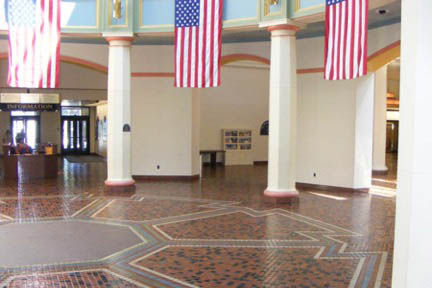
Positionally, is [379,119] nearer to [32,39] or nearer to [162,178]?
[162,178]

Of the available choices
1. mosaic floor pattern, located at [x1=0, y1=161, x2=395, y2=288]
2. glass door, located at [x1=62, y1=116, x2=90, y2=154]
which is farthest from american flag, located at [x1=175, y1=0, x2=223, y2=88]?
glass door, located at [x1=62, y1=116, x2=90, y2=154]

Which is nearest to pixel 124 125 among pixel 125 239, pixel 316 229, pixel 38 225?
pixel 38 225

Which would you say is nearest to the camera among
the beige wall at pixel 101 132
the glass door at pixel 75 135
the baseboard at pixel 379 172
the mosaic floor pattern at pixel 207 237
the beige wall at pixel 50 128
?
the mosaic floor pattern at pixel 207 237

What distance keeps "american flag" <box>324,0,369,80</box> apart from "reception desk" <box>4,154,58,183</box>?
410 inches

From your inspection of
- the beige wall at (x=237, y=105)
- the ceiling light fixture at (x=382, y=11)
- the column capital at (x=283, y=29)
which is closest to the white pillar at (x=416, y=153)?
the column capital at (x=283, y=29)

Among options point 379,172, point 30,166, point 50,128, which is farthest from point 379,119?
point 50,128

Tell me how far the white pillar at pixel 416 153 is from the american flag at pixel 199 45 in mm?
7878

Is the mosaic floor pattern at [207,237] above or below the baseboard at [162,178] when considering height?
below

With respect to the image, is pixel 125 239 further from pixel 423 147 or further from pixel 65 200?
pixel 423 147

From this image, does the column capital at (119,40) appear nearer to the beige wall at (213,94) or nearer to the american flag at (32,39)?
the american flag at (32,39)

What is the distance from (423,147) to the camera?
372 cm

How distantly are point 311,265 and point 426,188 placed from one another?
316cm

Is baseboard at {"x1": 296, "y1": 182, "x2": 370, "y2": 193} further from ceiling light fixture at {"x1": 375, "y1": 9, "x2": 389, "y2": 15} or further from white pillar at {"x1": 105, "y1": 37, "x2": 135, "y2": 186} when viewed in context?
white pillar at {"x1": 105, "y1": 37, "x2": 135, "y2": 186}

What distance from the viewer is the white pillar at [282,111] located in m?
11.4
